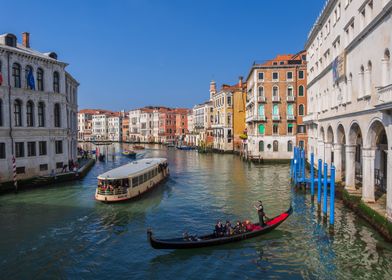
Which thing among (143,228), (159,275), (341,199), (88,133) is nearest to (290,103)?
(341,199)

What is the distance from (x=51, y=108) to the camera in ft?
94.8

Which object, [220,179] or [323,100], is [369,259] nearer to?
[323,100]

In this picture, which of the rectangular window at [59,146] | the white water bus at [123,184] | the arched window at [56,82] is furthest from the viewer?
the rectangular window at [59,146]

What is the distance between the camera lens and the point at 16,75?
25953mm

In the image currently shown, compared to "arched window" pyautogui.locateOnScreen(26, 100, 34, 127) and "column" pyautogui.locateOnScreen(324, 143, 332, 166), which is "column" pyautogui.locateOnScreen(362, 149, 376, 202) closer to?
"column" pyautogui.locateOnScreen(324, 143, 332, 166)

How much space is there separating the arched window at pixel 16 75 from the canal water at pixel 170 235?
25.4ft

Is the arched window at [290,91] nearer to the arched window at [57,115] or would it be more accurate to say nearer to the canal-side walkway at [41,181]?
the canal-side walkway at [41,181]

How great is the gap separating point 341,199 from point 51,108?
Result: 71.7 ft

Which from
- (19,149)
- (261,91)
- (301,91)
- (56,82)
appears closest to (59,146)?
(19,149)

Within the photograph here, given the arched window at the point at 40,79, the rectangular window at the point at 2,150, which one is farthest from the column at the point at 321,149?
the rectangular window at the point at 2,150

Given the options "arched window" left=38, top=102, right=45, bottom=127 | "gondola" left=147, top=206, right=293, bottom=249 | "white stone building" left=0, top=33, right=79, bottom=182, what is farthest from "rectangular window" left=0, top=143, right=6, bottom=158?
"gondola" left=147, top=206, right=293, bottom=249

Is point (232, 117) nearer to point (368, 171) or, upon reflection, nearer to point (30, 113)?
point (30, 113)

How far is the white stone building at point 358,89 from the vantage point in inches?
560

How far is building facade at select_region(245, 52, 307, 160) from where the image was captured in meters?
46.1
